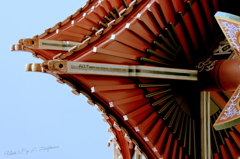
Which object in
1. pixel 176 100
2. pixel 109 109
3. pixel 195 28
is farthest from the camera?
pixel 195 28

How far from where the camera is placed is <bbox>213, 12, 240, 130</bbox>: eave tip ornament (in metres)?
1.24

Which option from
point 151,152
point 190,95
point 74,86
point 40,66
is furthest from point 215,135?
point 40,66

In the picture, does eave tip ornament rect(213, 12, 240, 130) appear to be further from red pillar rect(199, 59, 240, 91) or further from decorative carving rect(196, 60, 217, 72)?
decorative carving rect(196, 60, 217, 72)

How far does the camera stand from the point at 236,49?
1.26 m

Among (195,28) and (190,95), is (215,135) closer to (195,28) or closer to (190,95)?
(190,95)

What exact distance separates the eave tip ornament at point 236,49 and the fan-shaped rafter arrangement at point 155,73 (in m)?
0.38

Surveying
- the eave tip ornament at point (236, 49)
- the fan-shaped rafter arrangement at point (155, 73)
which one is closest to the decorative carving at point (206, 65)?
the fan-shaped rafter arrangement at point (155, 73)

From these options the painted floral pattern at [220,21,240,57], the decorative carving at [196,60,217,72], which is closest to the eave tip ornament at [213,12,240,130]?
the painted floral pattern at [220,21,240,57]

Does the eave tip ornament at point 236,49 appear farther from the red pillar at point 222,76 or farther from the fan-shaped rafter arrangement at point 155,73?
the fan-shaped rafter arrangement at point 155,73

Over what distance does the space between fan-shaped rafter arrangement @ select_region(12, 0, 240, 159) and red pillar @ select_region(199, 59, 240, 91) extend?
2.0 inches

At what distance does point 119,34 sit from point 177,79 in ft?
1.33

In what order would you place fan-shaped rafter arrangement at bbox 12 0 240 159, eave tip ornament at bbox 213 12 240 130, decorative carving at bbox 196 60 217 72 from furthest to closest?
decorative carving at bbox 196 60 217 72, fan-shaped rafter arrangement at bbox 12 0 240 159, eave tip ornament at bbox 213 12 240 130

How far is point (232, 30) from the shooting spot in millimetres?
1255

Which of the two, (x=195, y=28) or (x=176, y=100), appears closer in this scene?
(x=176, y=100)
